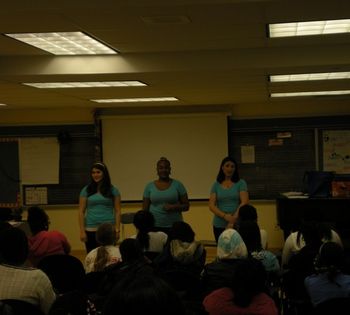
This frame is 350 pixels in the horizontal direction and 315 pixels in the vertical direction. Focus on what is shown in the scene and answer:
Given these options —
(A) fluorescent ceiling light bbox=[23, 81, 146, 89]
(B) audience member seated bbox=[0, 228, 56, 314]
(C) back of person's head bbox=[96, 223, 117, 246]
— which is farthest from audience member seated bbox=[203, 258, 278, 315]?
(A) fluorescent ceiling light bbox=[23, 81, 146, 89]

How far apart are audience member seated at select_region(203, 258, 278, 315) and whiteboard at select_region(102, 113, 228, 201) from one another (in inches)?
215

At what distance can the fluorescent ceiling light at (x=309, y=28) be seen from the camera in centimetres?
325

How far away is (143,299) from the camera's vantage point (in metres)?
0.99

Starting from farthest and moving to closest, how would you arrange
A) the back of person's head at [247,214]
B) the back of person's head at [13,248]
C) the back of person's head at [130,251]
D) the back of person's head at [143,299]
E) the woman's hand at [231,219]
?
1. the woman's hand at [231,219]
2. the back of person's head at [247,214]
3. the back of person's head at [130,251]
4. the back of person's head at [13,248]
5. the back of person's head at [143,299]

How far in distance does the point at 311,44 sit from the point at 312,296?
1.83 m

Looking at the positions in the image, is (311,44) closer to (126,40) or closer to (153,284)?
(126,40)

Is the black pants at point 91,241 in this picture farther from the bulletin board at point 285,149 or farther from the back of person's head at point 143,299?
the back of person's head at point 143,299

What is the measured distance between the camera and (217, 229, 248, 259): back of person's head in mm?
3535

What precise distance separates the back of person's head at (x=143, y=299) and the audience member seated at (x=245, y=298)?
1.77m

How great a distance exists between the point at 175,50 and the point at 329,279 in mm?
2040

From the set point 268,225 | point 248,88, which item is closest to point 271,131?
point 268,225

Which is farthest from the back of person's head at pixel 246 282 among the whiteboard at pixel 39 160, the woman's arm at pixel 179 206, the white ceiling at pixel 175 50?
the whiteboard at pixel 39 160

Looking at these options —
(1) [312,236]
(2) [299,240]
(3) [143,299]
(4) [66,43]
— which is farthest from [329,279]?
(3) [143,299]

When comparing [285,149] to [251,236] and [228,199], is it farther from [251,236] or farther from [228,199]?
[251,236]
